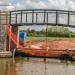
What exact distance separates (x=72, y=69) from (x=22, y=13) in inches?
537

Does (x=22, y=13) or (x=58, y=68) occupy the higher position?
(x=22, y=13)

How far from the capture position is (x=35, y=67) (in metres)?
37.2

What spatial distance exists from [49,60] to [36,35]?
47.4 meters

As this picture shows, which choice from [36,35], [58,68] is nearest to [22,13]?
[58,68]

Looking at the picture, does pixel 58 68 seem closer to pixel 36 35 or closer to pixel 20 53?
pixel 20 53

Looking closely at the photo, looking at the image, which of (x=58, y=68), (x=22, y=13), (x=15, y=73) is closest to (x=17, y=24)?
(x=22, y=13)

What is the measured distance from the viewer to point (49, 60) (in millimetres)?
43969

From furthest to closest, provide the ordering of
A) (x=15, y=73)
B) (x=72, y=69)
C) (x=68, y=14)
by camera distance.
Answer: (x=68, y=14)
(x=72, y=69)
(x=15, y=73)

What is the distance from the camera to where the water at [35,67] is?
33625 mm

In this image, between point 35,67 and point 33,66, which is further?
point 33,66

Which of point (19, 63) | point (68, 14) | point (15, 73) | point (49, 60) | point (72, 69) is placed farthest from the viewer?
point (68, 14)

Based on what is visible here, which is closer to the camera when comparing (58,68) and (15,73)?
(15,73)

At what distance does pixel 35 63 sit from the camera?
40844mm

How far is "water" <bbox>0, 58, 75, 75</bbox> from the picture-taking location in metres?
33.6
